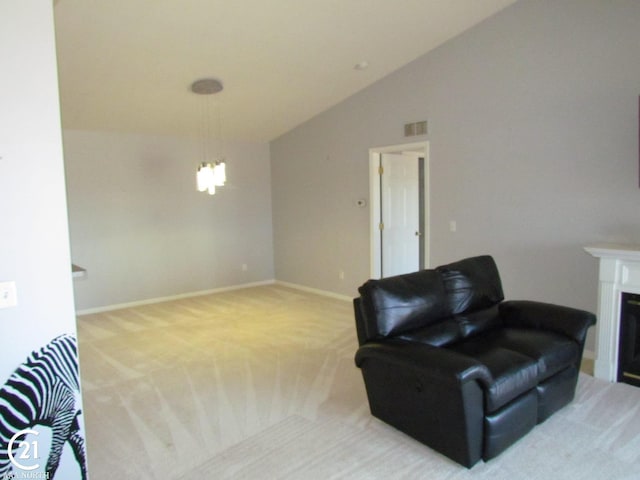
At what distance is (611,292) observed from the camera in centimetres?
323

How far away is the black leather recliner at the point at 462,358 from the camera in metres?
2.23


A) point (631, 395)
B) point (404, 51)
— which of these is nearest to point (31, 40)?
point (404, 51)

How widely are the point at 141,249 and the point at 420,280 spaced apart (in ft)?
14.4

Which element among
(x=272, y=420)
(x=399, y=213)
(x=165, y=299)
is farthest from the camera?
(x=165, y=299)

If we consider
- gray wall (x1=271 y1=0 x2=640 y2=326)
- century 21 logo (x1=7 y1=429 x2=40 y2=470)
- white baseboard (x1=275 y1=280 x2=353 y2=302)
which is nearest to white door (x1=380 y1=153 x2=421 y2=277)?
gray wall (x1=271 y1=0 x2=640 y2=326)

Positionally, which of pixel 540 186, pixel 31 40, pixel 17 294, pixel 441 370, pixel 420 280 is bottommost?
pixel 441 370

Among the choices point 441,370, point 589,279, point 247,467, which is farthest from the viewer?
point 589,279

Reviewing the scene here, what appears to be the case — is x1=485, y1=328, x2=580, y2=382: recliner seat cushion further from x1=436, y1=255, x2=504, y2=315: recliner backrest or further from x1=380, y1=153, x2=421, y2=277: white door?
x1=380, y1=153, x2=421, y2=277: white door

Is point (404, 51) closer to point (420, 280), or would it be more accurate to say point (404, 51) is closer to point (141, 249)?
point (420, 280)

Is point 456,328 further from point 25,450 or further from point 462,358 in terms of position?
point 25,450

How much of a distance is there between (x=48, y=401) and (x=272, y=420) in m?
1.35

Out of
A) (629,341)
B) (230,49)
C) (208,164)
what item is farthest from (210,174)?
(629,341)

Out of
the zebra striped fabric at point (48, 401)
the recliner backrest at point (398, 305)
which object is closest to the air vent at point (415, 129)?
the recliner backrest at point (398, 305)

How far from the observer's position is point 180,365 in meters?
3.75
